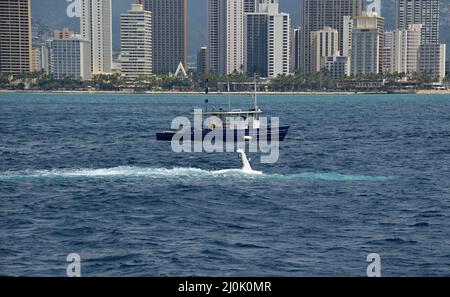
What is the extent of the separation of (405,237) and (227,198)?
15.3m

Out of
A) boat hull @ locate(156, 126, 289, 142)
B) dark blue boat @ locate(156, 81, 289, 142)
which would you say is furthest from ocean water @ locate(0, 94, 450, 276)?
dark blue boat @ locate(156, 81, 289, 142)

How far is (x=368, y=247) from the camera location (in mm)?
34000

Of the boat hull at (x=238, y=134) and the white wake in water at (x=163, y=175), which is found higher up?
the boat hull at (x=238, y=134)

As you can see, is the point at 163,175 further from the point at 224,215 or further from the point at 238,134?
the point at 238,134

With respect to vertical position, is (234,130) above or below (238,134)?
above

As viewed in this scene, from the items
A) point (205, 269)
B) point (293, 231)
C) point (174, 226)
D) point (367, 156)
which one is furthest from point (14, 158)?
point (205, 269)

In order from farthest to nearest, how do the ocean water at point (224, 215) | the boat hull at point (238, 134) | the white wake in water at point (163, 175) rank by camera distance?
the boat hull at point (238, 134) → the white wake in water at point (163, 175) → the ocean water at point (224, 215)

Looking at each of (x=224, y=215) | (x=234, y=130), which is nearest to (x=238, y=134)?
(x=234, y=130)

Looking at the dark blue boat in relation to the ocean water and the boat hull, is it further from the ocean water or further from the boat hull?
the ocean water

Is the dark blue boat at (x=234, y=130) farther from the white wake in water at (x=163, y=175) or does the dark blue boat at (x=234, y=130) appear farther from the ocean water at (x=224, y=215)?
→ the white wake in water at (x=163, y=175)

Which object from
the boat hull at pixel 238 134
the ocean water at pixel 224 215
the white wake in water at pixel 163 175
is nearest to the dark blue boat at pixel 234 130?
the boat hull at pixel 238 134

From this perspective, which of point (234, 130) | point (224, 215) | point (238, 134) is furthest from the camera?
point (238, 134)

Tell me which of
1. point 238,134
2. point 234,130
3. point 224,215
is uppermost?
point 234,130

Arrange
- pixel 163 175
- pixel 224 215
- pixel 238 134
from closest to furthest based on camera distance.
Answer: pixel 224 215
pixel 163 175
pixel 238 134
